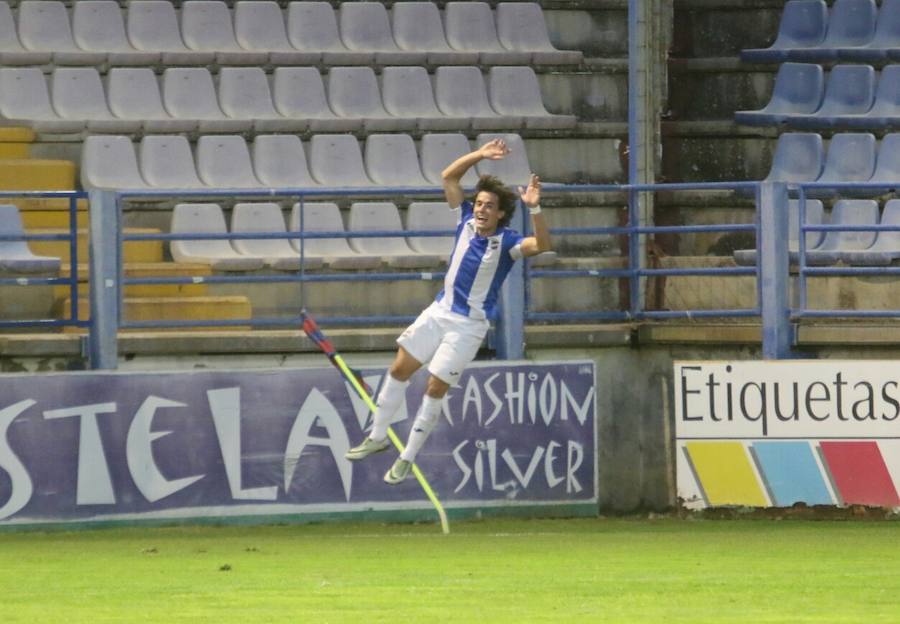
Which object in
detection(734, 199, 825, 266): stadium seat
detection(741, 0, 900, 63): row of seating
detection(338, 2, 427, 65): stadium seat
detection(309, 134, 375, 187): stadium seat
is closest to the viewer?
detection(734, 199, 825, 266): stadium seat

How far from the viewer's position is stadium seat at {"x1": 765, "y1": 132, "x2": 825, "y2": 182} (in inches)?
673

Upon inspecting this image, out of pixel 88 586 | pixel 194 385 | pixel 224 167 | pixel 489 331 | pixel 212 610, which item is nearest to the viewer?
pixel 212 610

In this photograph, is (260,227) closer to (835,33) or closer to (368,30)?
(368,30)

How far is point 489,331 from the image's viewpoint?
14.6m

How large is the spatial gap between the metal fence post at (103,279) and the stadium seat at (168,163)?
8.41 ft

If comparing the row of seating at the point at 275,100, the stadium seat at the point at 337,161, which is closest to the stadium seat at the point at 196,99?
the row of seating at the point at 275,100

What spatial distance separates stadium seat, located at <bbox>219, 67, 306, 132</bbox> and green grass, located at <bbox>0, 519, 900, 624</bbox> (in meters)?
4.55

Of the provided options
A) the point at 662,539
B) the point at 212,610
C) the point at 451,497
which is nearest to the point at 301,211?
the point at 451,497

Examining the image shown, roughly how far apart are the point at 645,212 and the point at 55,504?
5.66 m

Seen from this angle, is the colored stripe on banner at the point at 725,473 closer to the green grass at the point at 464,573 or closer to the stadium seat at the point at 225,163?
the green grass at the point at 464,573

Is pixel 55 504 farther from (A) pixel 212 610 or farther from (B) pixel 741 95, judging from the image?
(B) pixel 741 95

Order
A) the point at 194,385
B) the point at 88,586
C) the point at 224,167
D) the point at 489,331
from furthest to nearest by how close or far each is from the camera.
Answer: the point at 224,167 < the point at 489,331 < the point at 194,385 < the point at 88,586

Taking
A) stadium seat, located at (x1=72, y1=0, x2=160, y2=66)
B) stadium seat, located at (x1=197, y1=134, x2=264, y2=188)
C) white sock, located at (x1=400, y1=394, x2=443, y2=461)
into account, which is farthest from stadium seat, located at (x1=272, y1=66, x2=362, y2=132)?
white sock, located at (x1=400, y1=394, x2=443, y2=461)

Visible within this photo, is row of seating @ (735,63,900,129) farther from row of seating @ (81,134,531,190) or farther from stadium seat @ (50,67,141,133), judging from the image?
stadium seat @ (50,67,141,133)
